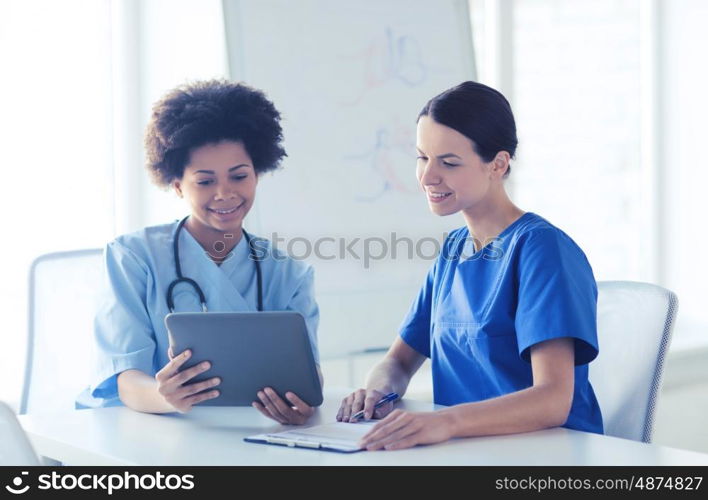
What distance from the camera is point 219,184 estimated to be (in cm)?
175

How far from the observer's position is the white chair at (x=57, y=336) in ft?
6.35

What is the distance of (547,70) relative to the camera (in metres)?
3.46

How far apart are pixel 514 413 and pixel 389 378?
1.27 feet

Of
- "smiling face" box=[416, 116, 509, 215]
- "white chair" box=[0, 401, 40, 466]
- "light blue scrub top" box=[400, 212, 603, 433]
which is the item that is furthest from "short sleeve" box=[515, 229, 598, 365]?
"white chair" box=[0, 401, 40, 466]

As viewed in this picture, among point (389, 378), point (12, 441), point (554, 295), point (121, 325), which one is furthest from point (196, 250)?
point (12, 441)

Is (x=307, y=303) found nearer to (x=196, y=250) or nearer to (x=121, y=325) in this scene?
(x=196, y=250)

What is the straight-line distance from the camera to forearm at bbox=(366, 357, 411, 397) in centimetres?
163

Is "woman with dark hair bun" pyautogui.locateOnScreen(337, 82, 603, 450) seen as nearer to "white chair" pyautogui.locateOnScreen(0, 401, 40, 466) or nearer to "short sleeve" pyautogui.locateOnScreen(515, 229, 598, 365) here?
"short sleeve" pyautogui.locateOnScreen(515, 229, 598, 365)

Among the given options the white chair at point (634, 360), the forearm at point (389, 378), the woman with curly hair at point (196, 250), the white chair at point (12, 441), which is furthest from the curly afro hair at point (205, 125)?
the white chair at point (12, 441)

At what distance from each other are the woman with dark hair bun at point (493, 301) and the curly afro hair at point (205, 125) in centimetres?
38

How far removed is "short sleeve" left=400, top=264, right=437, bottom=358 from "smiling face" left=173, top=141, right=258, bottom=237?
378 mm
